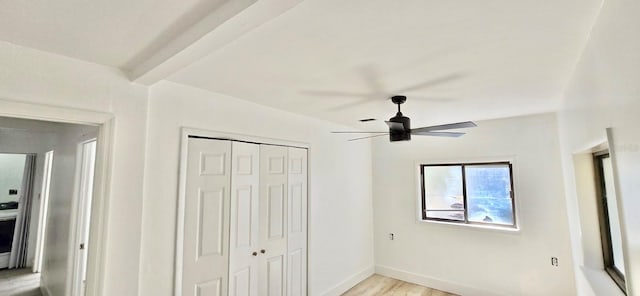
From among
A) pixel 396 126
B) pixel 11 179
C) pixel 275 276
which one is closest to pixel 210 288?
pixel 275 276

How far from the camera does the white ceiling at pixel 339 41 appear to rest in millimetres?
1300

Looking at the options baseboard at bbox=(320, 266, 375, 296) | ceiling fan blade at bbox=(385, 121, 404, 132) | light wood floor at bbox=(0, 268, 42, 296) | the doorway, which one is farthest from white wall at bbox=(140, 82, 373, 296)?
light wood floor at bbox=(0, 268, 42, 296)

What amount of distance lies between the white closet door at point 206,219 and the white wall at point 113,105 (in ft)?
1.36

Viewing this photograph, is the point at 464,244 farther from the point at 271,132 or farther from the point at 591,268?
the point at 271,132

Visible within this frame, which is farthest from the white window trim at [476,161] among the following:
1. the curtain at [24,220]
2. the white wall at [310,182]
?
the curtain at [24,220]

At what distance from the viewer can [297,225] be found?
3475 mm

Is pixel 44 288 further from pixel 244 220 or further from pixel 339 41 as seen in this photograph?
pixel 339 41

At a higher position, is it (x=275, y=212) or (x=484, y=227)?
(x=275, y=212)

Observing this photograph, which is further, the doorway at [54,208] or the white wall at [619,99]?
the doorway at [54,208]

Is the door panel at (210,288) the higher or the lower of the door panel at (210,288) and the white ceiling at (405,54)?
the lower

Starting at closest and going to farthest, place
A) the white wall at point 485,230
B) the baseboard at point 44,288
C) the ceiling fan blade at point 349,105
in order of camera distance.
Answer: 1. the ceiling fan blade at point 349,105
2. the white wall at point 485,230
3. the baseboard at point 44,288

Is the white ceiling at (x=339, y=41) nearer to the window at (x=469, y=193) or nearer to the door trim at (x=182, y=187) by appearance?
the door trim at (x=182, y=187)

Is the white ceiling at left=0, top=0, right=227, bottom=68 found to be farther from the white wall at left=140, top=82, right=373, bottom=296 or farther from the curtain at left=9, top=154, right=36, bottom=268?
the curtain at left=9, top=154, right=36, bottom=268

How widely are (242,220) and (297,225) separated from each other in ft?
2.86
